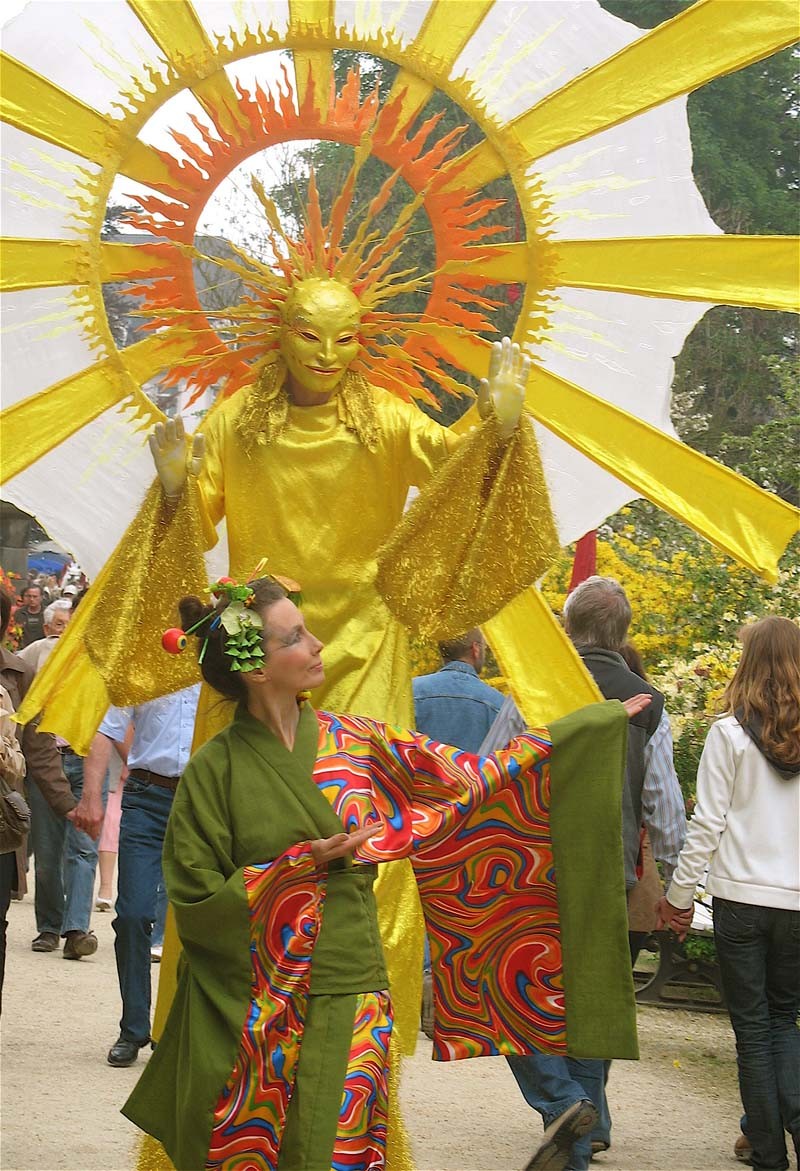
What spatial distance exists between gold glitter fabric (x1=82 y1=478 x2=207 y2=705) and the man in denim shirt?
2603 mm

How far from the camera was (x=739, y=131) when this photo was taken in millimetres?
22906

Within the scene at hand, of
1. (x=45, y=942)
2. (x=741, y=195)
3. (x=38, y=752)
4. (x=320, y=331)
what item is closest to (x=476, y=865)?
(x=320, y=331)

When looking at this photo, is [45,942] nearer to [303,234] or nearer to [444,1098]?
[444,1098]

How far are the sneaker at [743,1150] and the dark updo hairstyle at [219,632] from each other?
286 cm

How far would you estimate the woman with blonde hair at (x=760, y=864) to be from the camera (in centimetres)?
518

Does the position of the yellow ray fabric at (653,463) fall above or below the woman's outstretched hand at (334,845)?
above

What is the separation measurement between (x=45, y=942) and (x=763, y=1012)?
494 centimetres

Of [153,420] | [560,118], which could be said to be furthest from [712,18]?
[153,420]

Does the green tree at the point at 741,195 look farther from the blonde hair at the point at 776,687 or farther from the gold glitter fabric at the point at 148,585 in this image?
the gold glitter fabric at the point at 148,585

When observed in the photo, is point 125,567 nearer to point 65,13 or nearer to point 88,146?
point 88,146

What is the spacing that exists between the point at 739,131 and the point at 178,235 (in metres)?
Result: 19.9

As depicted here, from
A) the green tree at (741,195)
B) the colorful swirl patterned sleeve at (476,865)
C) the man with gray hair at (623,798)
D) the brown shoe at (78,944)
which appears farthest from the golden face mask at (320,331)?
the green tree at (741,195)

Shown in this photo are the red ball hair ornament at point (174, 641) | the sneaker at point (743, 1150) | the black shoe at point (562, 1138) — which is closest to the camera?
the red ball hair ornament at point (174, 641)

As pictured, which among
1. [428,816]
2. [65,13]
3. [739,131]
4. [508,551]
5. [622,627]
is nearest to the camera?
[428,816]
